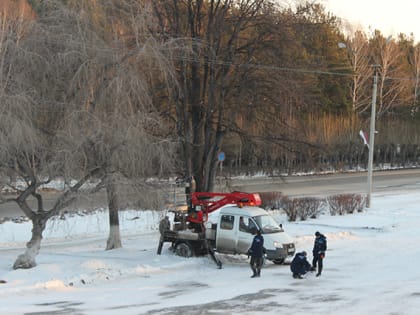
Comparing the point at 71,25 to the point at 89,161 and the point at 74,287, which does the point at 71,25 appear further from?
the point at 74,287

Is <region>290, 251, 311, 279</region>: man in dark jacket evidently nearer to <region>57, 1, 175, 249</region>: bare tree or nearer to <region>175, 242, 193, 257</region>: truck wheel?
<region>175, 242, 193, 257</region>: truck wheel

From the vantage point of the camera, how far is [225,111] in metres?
26.1

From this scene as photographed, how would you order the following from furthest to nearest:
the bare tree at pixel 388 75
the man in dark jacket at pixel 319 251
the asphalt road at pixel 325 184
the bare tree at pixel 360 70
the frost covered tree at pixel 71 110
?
the bare tree at pixel 388 75 → the bare tree at pixel 360 70 → the asphalt road at pixel 325 184 → the man in dark jacket at pixel 319 251 → the frost covered tree at pixel 71 110

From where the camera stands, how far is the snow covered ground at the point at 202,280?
41.8ft

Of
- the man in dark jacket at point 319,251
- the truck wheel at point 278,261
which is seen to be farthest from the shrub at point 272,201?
Answer: the man in dark jacket at point 319,251

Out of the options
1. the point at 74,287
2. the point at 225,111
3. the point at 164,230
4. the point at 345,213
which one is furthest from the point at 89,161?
the point at 345,213

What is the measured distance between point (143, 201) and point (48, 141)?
3.21m

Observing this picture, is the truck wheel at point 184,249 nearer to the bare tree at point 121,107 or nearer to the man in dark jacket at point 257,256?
the bare tree at point 121,107

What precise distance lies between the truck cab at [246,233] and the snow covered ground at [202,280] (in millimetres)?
526

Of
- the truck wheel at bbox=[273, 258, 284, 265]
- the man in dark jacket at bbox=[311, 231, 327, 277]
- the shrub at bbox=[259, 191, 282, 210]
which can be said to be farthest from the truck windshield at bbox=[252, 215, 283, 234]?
the shrub at bbox=[259, 191, 282, 210]

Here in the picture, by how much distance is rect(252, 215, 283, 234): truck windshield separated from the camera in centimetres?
1830

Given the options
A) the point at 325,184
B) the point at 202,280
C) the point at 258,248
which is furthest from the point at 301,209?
the point at 325,184

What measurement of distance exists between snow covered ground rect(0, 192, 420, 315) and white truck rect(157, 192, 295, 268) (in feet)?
1.57

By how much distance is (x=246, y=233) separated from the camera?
60.5 feet
